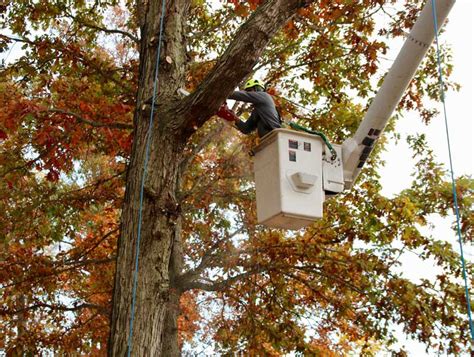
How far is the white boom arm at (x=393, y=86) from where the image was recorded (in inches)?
217

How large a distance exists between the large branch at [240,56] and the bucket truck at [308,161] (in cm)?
62

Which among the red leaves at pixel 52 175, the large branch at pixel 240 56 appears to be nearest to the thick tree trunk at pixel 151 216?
the large branch at pixel 240 56

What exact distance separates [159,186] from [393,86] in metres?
2.30

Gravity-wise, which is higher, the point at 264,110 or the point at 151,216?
the point at 264,110

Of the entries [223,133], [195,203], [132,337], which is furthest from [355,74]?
[132,337]

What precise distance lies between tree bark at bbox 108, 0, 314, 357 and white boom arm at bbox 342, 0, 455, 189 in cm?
111

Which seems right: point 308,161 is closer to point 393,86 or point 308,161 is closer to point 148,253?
point 393,86

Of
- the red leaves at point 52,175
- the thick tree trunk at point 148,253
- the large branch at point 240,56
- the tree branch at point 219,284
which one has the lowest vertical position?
the thick tree trunk at point 148,253

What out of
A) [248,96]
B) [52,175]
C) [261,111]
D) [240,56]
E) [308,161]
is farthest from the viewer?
[52,175]

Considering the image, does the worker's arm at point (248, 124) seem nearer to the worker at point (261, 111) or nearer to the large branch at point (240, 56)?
the worker at point (261, 111)

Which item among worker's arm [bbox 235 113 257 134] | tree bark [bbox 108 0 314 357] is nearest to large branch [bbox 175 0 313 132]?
tree bark [bbox 108 0 314 357]

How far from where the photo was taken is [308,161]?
555cm

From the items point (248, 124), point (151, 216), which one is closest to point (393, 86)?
point (248, 124)

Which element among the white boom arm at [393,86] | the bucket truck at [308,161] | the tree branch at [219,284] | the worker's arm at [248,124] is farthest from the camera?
the tree branch at [219,284]
